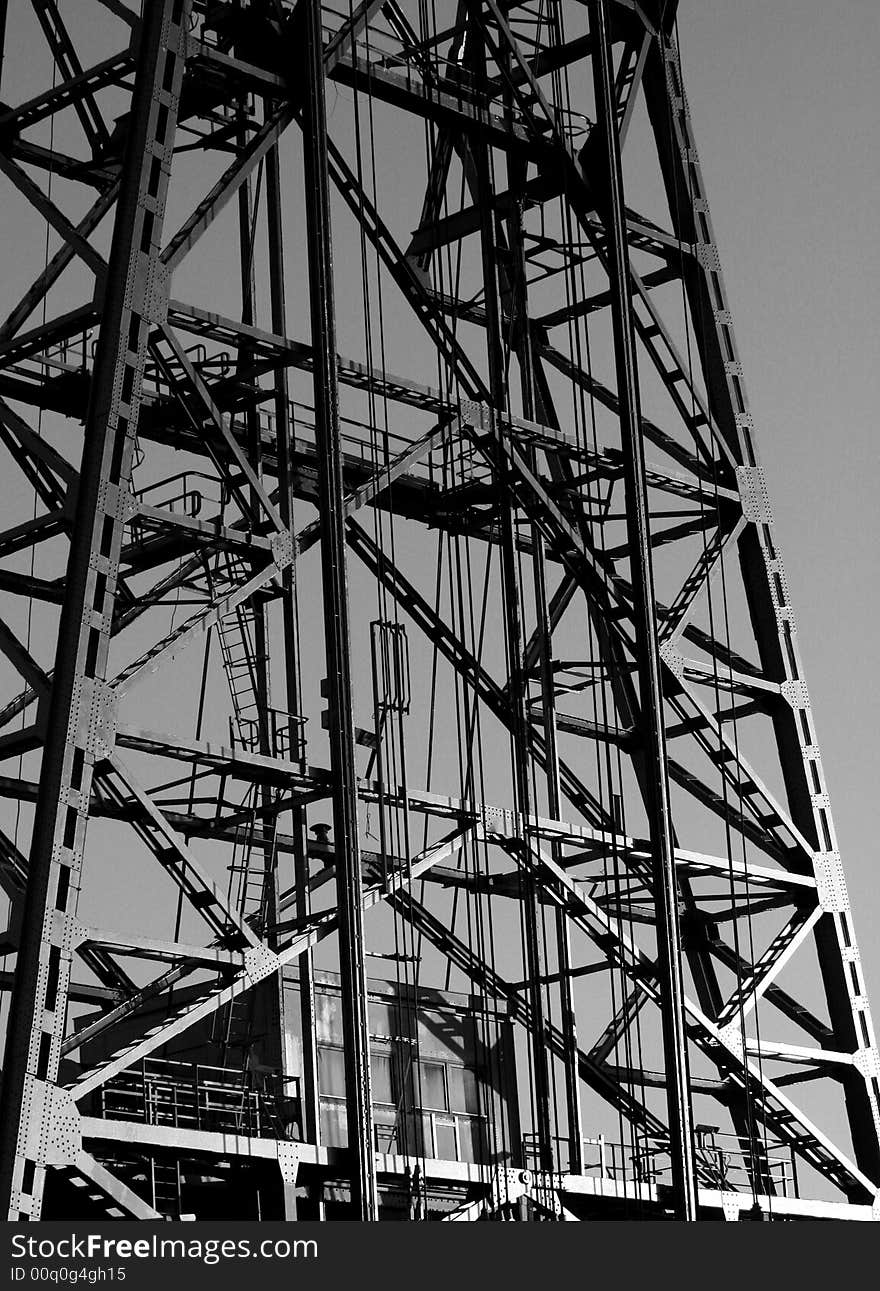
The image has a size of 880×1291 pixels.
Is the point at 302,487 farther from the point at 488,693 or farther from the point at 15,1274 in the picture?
the point at 15,1274

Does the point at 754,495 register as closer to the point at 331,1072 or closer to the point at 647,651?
the point at 647,651

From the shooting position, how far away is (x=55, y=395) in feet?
108

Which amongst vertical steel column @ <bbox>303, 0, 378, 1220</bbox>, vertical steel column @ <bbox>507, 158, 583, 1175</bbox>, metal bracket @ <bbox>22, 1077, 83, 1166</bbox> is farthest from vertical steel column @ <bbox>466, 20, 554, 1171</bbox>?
metal bracket @ <bbox>22, 1077, 83, 1166</bbox>

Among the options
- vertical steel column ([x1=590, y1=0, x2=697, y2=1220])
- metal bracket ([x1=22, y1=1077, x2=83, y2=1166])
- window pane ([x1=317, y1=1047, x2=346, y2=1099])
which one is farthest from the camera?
vertical steel column ([x1=590, y1=0, x2=697, y2=1220])

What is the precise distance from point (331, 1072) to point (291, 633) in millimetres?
5605

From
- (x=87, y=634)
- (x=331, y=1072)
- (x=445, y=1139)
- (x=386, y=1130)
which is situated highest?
(x=87, y=634)

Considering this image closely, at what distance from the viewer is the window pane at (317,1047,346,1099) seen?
3406cm

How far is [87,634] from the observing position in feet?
96.9

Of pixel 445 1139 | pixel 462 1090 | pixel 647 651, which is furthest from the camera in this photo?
pixel 647 651

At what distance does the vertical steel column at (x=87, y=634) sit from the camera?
28297mm

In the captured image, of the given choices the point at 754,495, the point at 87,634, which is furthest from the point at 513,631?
the point at 87,634

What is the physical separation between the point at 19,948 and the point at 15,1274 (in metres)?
4.93

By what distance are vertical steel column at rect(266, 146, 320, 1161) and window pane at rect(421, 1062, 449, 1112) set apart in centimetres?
295

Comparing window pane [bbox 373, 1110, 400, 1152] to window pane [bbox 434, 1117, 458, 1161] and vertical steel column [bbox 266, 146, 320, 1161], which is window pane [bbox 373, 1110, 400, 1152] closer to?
window pane [bbox 434, 1117, 458, 1161]
